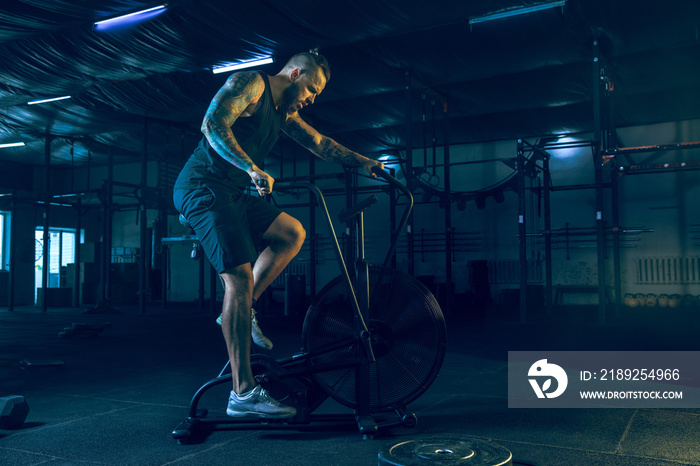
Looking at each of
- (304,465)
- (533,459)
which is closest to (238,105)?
(304,465)

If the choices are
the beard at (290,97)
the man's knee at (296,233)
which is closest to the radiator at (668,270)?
the man's knee at (296,233)

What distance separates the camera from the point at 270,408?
6.59 ft

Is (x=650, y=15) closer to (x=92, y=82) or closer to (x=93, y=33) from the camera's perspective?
(x=93, y=33)

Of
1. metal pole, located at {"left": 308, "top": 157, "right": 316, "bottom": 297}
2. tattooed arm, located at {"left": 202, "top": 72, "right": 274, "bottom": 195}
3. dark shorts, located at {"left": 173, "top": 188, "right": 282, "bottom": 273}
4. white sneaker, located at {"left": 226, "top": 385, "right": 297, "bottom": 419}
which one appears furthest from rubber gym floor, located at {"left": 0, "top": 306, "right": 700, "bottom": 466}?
metal pole, located at {"left": 308, "top": 157, "right": 316, "bottom": 297}

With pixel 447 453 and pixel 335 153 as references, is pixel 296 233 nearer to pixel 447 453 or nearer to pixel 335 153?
pixel 335 153

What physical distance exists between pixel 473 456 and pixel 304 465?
1.63 ft

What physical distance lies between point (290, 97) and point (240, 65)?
17.4 feet

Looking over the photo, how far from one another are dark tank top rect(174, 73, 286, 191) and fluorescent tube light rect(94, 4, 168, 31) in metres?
4.26

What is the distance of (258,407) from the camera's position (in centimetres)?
201

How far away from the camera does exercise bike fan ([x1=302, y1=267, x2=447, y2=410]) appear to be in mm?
2188

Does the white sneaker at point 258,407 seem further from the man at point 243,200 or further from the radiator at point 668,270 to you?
the radiator at point 668,270

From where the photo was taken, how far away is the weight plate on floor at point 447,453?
1458 mm

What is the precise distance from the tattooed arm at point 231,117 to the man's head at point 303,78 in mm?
191

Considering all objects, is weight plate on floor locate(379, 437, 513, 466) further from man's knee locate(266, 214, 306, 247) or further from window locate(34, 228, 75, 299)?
window locate(34, 228, 75, 299)
